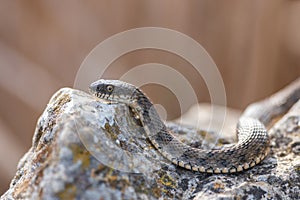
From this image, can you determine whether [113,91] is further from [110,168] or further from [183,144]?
[110,168]

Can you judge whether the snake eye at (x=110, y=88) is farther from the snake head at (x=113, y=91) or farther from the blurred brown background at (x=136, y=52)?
the blurred brown background at (x=136, y=52)

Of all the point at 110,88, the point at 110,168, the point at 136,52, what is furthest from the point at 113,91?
the point at 136,52

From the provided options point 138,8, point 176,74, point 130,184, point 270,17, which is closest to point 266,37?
point 270,17

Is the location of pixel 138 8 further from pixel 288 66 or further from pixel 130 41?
pixel 288 66

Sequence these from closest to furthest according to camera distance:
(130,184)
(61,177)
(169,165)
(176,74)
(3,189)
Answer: (61,177), (130,184), (169,165), (3,189), (176,74)

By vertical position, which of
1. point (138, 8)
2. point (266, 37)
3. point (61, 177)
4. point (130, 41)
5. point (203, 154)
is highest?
point (138, 8)

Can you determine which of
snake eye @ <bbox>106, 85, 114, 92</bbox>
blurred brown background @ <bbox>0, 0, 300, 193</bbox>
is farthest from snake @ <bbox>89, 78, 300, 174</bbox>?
blurred brown background @ <bbox>0, 0, 300, 193</bbox>

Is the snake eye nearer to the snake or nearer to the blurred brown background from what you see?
the snake
